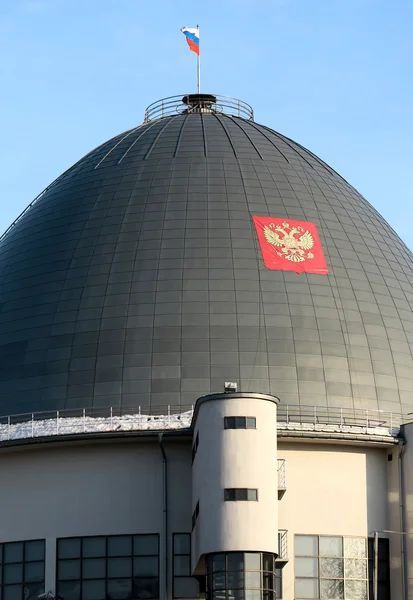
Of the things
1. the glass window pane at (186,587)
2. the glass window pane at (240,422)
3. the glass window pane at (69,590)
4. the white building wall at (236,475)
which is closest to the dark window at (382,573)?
the glass window pane at (186,587)

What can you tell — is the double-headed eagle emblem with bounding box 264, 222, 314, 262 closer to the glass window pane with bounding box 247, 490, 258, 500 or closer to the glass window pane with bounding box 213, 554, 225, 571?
the glass window pane with bounding box 247, 490, 258, 500

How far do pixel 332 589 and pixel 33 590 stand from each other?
9.52 meters

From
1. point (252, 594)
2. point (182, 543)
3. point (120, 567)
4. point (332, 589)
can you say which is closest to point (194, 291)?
point (182, 543)

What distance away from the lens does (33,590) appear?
40.9m

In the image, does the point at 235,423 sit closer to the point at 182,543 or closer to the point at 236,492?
the point at 236,492

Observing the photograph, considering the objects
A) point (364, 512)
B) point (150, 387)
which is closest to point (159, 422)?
point (150, 387)

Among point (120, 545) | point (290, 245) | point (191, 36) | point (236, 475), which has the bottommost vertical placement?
point (120, 545)

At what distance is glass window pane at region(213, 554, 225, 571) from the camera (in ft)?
119

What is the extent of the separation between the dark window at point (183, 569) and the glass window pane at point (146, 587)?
1.96 feet

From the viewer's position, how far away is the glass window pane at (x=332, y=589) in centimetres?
4075

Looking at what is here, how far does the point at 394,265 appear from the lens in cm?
4972

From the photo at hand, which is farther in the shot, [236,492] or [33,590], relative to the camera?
[33,590]

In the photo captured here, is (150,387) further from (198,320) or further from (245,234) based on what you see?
(245,234)

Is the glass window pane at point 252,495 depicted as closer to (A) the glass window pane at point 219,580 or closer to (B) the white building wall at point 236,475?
(B) the white building wall at point 236,475
